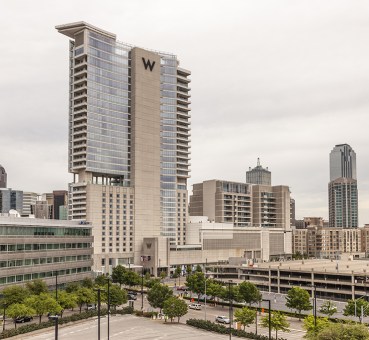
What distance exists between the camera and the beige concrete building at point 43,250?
113312 millimetres

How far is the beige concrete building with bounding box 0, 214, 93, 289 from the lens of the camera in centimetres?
11331

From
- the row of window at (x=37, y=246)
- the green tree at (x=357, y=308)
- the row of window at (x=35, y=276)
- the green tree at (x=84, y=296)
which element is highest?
the row of window at (x=37, y=246)

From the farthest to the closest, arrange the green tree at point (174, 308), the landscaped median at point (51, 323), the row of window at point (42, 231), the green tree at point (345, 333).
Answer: the row of window at point (42, 231), the green tree at point (174, 308), the landscaped median at point (51, 323), the green tree at point (345, 333)

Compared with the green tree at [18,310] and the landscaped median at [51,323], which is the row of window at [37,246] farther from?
the landscaped median at [51,323]

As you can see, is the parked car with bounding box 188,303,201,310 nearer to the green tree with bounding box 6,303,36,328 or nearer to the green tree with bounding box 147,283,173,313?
the green tree with bounding box 147,283,173,313

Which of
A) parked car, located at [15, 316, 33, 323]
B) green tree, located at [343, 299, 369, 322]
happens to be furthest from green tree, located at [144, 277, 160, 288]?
green tree, located at [343, 299, 369, 322]

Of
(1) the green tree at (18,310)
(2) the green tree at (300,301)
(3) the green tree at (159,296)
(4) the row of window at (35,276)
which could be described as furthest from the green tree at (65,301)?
(2) the green tree at (300,301)

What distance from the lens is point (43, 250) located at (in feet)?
412

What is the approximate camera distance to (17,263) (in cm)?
11600

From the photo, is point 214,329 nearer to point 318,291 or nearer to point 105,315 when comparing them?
point 105,315

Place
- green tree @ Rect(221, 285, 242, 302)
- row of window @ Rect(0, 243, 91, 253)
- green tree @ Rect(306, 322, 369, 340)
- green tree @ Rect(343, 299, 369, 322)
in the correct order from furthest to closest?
green tree @ Rect(221, 285, 242, 302), row of window @ Rect(0, 243, 91, 253), green tree @ Rect(343, 299, 369, 322), green tree @ Rect(306, 322, 369, 340)

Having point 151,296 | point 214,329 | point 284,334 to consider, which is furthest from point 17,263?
point 284,334

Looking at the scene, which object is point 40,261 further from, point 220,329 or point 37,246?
point 220,329

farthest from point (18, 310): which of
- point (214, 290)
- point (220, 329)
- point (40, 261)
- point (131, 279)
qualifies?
point (131, 279)
